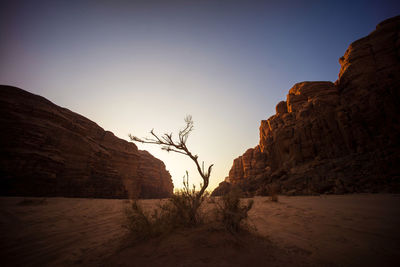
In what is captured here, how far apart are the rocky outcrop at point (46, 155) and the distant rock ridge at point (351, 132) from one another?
1756cm

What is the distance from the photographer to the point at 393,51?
21578 millimetres

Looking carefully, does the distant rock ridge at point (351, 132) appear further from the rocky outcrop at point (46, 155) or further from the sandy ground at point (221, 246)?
the rocky outcrop at point (46, 155)

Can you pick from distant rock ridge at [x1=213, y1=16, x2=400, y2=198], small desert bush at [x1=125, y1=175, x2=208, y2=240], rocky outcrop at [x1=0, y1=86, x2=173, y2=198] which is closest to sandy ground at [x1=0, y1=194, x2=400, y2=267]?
small desert bush at [x1=125, y1=175, x2=208, y2=240]

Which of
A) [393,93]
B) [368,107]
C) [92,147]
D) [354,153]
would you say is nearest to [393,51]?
[393,93]

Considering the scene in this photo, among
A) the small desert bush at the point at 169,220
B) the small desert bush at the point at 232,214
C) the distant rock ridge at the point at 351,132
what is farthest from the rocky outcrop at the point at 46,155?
the small desert bush at the point at 232,214

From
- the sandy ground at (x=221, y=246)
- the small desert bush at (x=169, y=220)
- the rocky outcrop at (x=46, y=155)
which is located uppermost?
the rocky outcrop at (x=46, y=155)

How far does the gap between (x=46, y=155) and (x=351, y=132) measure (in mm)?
36160

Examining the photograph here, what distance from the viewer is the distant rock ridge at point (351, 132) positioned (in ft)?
44.0

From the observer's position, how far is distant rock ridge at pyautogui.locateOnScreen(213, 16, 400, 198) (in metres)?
13.4

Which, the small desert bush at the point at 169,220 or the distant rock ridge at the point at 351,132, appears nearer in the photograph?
the small desert bush at the point at 169,220

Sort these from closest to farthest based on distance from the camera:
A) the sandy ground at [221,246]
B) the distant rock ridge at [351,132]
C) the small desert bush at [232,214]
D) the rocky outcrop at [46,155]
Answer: the sandy ground at [221,246] → the small desert bush at [232,214] → the distant rock ridge at [351,132] → the rocky outcrop at [46,155]

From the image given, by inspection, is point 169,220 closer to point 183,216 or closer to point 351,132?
point 183,216

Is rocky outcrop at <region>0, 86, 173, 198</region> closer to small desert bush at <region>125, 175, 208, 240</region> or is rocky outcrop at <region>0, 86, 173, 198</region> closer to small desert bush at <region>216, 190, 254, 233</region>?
small desert bush at <region>125, 175, 208, 240</region>

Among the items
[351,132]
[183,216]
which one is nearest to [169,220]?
[183,216]
